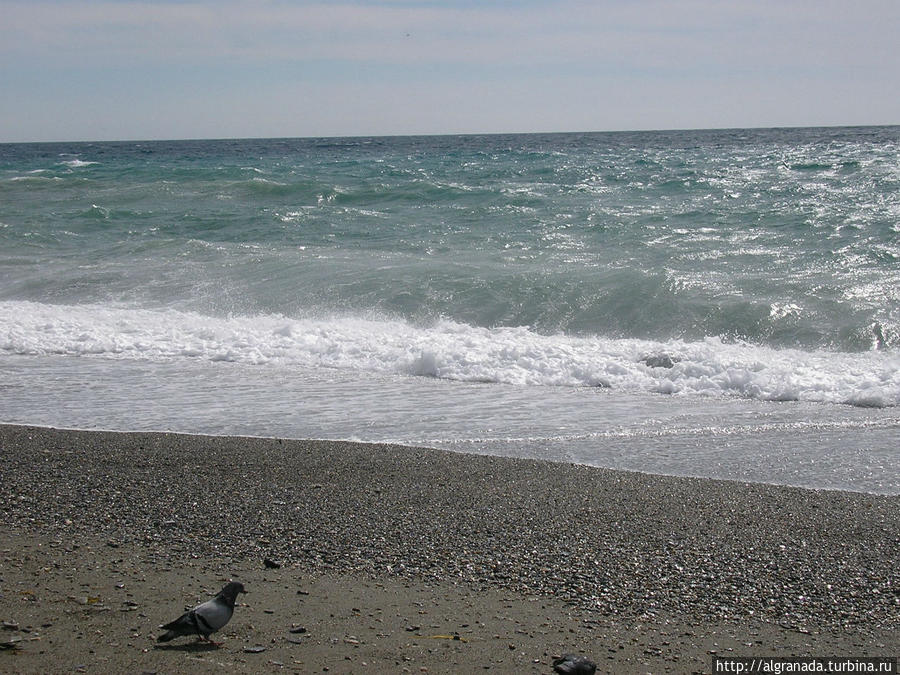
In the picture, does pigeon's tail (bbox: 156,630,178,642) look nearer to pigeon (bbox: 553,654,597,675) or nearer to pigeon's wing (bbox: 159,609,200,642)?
pigeon's wing (bbox: 159,609,200,642)

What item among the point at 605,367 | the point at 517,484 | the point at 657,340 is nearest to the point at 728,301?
the point at 657,340

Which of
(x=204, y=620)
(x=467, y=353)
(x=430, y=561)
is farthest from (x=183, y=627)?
(x=467, y=353)

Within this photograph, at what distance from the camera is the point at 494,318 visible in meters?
12.0

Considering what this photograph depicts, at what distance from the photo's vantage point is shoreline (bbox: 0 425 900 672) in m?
3.44

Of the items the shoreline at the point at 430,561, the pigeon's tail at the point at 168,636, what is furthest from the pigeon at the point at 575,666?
the pigeon's tail at the point at 168,636

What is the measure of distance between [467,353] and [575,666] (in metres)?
6.38

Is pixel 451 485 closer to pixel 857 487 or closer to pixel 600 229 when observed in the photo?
pixel 857 487

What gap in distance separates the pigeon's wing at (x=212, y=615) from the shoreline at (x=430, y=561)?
0.31 ft

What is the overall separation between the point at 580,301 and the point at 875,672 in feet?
29.7

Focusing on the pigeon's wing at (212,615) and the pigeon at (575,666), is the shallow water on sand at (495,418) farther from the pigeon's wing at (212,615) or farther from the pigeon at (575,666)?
the pigeon's wing at (212,615)

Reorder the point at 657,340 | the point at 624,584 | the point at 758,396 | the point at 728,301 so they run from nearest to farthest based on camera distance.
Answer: the point at 624,584 → the point at 758,396 → the point at 657,340 → the point at 728,301

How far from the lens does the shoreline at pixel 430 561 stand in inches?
135

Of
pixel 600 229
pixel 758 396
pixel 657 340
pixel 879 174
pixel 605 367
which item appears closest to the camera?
pixel 758 396

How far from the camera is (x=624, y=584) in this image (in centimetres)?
401
